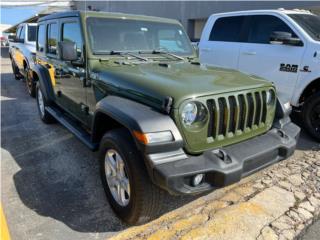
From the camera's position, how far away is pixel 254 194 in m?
3.21

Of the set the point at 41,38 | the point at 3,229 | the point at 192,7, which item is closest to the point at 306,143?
the point at 3,229

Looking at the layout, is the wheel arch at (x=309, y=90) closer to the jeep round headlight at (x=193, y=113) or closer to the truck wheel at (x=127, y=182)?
the jeep round headlight at (x=193, y=113)

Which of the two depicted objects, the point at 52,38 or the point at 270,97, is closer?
the point at 270,97

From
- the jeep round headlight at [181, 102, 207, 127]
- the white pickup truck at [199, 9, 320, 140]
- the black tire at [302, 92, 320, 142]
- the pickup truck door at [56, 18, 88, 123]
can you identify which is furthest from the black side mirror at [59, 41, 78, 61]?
the black tire at [302, 92, 320, 142]

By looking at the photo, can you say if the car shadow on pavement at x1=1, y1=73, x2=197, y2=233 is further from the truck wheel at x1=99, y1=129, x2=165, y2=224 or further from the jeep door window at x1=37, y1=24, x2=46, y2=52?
the jeep door window at x1=37, y1=24, x2=46, y2=52

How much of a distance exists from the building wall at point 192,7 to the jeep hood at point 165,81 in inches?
355

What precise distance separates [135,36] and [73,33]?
79 centimetres

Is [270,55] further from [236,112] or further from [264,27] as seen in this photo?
[236,112]

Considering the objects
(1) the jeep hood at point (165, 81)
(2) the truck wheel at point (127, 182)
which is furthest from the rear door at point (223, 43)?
(2) the truck wheel at point (127, 182)

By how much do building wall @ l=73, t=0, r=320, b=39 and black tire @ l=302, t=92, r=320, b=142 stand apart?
767 cm

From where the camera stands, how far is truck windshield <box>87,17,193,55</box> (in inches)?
136

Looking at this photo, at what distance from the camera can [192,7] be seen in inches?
654

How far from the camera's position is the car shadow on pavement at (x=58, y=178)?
281 cm

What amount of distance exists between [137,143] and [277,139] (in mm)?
1443
